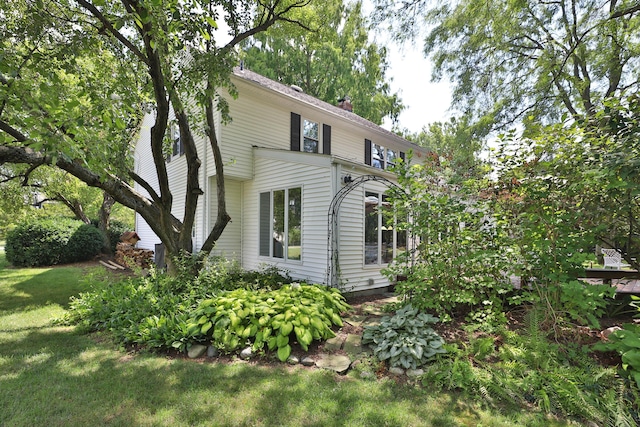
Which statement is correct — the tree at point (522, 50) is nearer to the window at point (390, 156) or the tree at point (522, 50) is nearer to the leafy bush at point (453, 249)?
the leafy bush at point (453, 249)

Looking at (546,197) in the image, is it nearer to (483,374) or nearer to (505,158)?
(505,158)

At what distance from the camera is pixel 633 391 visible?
286cm

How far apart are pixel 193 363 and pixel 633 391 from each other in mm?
4718

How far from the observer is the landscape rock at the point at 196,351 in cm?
407

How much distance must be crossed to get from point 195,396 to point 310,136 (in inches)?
367

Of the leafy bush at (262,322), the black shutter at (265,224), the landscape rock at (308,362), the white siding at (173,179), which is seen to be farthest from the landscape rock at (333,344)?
the white siding at (173,179)

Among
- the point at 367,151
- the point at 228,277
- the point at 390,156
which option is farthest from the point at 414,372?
the point at 390,156

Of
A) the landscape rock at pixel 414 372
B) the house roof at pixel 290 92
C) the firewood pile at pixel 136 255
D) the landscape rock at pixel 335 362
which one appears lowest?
the landscape rock at pixel 335 362

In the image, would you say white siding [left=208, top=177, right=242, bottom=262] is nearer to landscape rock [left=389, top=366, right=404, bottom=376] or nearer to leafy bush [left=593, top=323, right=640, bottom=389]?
landscape rock [left=389, top=366, right=404, bottom=376]

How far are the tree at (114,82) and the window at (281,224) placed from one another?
1710 millimetres

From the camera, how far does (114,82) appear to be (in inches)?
246

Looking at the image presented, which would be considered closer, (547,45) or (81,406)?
(81,406)

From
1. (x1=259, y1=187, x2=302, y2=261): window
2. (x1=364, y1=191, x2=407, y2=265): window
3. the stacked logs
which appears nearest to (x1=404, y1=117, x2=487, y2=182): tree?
(x1=364, y1=191, x2=407, y2=265): window

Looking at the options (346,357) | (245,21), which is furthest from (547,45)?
(346,357)
